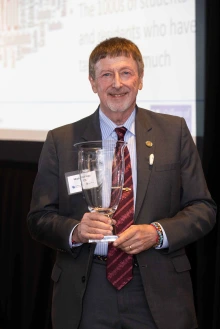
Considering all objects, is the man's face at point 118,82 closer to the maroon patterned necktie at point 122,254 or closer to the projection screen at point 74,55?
the maroon patterned necktie at point 122,254

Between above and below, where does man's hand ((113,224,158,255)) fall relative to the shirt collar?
below

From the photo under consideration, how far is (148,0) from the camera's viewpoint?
3.50 metres

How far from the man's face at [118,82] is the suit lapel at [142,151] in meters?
0.10

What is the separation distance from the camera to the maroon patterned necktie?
2.24 meters

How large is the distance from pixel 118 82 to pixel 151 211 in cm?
51

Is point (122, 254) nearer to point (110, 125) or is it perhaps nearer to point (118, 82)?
point (110, 125)

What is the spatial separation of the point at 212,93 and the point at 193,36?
34 cm

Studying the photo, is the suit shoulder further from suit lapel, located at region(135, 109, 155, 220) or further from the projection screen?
the projection screen

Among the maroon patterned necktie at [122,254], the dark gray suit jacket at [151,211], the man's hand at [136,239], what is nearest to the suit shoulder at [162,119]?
the dark gray suit jacket at [151,211]

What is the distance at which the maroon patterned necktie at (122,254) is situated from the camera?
224 centimetres

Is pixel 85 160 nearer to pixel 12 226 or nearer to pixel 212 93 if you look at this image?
pixel 212 93

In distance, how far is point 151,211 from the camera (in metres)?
2.31

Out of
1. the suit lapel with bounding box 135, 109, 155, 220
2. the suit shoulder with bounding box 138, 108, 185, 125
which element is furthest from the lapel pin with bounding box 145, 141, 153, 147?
the suit shoulder with bounding box 138, 108, 185, 125

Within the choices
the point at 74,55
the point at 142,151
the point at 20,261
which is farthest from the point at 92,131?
the point at 20,261
